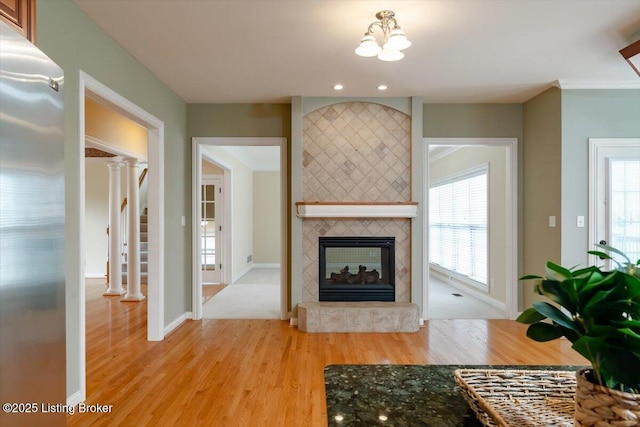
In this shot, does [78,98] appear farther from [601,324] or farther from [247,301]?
[247,301]

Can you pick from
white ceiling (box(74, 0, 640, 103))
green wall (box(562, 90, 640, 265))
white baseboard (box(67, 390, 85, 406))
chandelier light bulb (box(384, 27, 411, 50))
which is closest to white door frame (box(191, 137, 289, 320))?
white ceiling (box(74, 0, 640, 103))

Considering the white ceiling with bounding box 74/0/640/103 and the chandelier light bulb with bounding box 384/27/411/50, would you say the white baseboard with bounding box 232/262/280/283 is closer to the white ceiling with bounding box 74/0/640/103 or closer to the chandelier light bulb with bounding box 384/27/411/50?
the white ceiling with bounding box 74/0/640/103

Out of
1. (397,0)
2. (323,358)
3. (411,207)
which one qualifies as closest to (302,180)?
(411,207)

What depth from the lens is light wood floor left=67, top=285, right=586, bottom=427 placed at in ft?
7.43

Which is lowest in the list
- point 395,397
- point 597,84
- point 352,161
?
point 395,397

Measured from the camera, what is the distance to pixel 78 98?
238 cm

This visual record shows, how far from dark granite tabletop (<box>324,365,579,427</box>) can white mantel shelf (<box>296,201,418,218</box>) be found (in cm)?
312

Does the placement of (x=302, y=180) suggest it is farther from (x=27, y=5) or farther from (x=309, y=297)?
(x=27, y=5)

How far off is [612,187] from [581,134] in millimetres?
603

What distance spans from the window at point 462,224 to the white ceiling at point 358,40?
75.7 inches

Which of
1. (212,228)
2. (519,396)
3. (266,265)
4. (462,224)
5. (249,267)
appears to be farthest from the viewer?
(266,265)

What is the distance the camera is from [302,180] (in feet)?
13.8

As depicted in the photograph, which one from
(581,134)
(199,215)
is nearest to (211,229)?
(199,215)

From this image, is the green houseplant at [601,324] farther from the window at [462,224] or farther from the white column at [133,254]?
the white column at [133,254]
